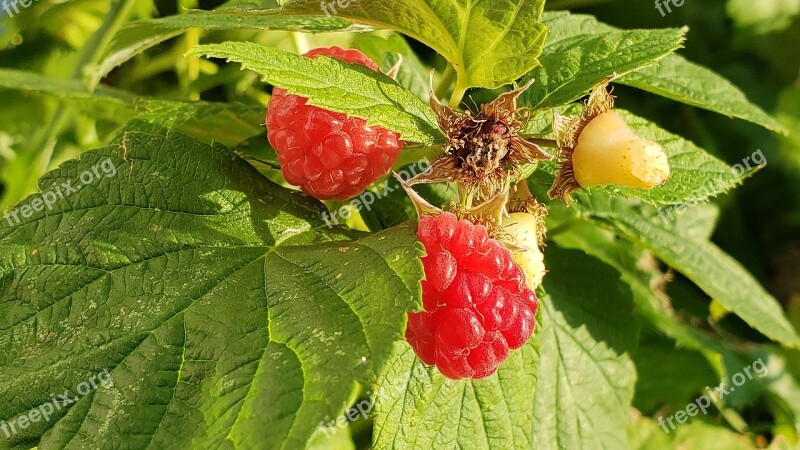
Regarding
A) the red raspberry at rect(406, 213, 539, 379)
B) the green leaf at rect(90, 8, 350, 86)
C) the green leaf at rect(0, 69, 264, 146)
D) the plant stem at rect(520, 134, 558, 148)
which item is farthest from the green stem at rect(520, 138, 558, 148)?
the green leaf at rect(0, 69, 264, 146)

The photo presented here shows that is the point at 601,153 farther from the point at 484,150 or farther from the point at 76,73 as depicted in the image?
the point at 76,73

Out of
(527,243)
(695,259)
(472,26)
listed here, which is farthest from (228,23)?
(695,259)

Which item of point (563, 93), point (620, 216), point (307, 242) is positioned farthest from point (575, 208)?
point (307, 242)

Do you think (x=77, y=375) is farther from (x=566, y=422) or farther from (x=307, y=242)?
(x=566, y=422)

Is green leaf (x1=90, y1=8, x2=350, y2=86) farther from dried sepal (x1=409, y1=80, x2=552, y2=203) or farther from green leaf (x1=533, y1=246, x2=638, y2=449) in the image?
green leaf (x1=533, y1=246, x2=638, y2=449)

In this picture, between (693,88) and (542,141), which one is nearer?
(542,141)

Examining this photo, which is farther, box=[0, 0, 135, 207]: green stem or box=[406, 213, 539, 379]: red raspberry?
box=[0, 0, 135, 207]: green stem
